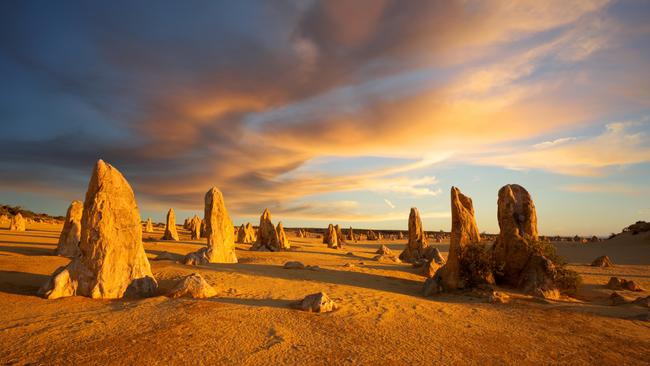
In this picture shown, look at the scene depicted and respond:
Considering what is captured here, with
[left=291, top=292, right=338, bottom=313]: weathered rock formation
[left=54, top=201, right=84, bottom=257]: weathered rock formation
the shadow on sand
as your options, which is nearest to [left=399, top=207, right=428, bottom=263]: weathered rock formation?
[left=291, top=292, right=338, bottom=313]: weathered rock formation

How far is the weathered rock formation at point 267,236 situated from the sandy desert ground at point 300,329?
63.5 ft

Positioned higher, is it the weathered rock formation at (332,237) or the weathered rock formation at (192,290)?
the weathered rock formation at (332,237)

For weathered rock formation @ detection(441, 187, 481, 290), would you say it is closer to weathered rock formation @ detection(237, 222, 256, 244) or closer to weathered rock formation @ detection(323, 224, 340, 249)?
weathered rock formation @ detection(323, 224, 340, 249)

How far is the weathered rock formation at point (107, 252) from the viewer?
36.0 ft

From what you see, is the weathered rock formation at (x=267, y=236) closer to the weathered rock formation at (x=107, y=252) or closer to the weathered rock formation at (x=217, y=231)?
the weathered rock formation at (x=217, y=231)

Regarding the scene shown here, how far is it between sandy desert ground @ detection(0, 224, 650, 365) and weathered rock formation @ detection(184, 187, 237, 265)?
5.86 meters

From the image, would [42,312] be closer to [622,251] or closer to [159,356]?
[159,356]

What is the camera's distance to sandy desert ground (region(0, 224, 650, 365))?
6.95 m

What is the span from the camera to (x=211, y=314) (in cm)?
934

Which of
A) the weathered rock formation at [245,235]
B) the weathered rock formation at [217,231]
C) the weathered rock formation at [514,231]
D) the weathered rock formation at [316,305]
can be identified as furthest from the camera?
the weathered rock formation at [245,235]

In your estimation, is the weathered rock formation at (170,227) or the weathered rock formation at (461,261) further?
the weathered rock formation at (170,227)

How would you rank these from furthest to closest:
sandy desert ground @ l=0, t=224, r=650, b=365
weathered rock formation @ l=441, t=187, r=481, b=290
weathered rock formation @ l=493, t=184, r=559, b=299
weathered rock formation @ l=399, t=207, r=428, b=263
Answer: weathered rock formation @ l=399, t=207, r=428, b=263
weathered rock formation @ l=441, t=187, r=481, b=290
weathered rock formation @ l=493, t=184, r=559, b=299
sandy desert ground @ l=0, t=224, r=650, b=365

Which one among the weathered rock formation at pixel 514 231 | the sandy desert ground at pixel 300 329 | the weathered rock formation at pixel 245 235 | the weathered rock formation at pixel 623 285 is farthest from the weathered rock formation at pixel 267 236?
the weathered rock formation at pixel 623 285

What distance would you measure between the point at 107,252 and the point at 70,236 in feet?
40.8
